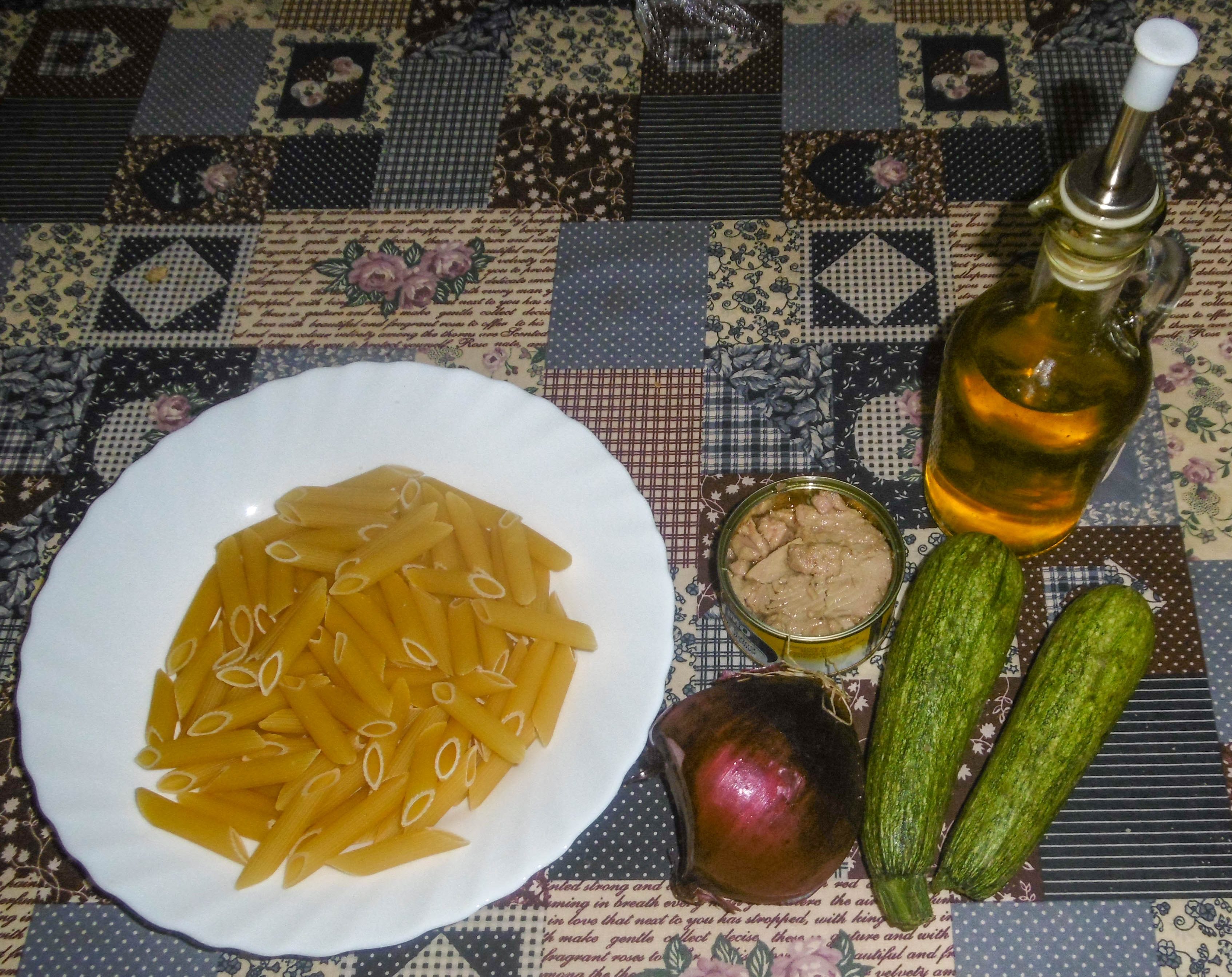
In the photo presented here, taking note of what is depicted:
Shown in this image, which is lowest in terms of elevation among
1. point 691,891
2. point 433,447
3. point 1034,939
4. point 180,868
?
point 1034,939

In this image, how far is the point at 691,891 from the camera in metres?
1.09

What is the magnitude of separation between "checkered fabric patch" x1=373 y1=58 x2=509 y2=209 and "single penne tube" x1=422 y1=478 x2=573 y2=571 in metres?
0.65

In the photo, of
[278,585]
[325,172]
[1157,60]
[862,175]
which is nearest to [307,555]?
[278,585]

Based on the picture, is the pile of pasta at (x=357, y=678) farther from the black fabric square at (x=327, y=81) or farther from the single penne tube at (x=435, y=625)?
the black fabric square at (x=327, y=81)

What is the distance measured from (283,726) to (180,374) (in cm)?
69

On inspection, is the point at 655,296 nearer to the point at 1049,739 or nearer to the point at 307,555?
the point at 307,555

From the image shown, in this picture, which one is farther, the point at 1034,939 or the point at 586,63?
the point at 586,63

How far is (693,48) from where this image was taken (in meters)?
1.73

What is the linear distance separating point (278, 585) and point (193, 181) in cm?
89

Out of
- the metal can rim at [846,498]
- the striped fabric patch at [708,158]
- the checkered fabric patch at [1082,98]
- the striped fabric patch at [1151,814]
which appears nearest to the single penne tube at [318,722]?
the metal can rim at [846,498]

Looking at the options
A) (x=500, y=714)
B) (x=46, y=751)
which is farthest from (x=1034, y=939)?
(x=46, y=751)

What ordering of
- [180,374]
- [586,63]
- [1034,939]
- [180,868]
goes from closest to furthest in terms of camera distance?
[180,868] → [1034,939] → [180,374] → [586,63]

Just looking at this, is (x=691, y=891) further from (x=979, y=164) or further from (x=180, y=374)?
(x=979, y=164)

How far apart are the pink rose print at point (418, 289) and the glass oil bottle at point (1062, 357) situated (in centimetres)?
79
